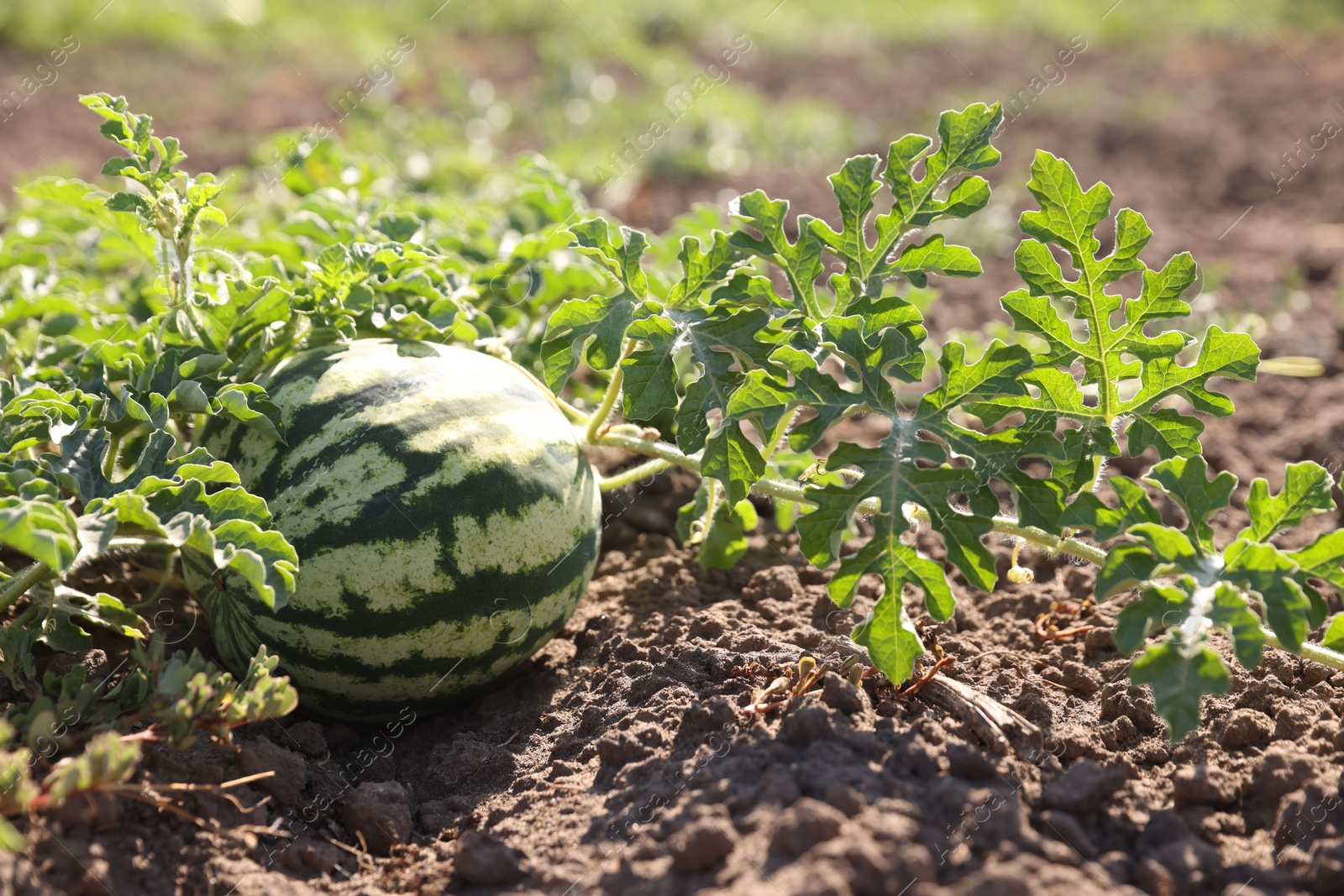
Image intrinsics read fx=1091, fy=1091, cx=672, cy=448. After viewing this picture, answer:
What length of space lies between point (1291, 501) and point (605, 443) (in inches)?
61.5

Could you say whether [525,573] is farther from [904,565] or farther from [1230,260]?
[1230,260]

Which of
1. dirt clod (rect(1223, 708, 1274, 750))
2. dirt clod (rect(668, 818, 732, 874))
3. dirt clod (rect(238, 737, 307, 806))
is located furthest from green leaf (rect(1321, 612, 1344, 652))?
dirt clod (rect(238, 737, 307, 806))

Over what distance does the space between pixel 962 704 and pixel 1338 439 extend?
2.49 meters

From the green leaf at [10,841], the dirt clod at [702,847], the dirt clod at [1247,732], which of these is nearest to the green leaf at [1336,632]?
the dirt clod at [1247,732]

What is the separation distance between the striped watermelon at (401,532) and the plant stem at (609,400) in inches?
5.9

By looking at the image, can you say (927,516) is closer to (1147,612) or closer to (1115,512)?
(1115,512)

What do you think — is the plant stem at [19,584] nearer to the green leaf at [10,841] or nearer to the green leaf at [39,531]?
the green leaf at [39,531]

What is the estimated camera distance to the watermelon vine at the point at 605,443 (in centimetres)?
208

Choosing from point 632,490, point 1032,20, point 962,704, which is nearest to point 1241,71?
point 1032,20

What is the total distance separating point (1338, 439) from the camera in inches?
157

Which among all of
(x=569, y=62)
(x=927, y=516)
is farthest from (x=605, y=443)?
(x=569, y=62)

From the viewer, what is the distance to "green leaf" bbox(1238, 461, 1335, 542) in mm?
2154

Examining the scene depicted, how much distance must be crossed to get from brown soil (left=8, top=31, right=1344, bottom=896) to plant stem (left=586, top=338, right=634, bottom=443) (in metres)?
0.56

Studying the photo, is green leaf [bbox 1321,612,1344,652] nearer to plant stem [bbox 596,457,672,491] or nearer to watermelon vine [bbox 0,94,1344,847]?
watermelon vine [bbox 0,94,1344,847]
